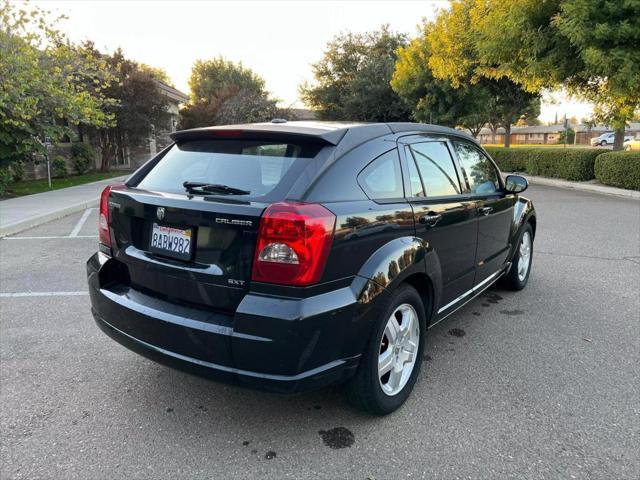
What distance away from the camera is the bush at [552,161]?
16.4 meters

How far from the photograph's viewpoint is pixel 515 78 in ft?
47.4

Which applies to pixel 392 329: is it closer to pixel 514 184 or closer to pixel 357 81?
pixel 514 184

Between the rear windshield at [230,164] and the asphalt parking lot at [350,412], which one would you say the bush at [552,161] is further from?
the rear windshield at [230,164]

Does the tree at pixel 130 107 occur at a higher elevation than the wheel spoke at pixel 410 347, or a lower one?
higher

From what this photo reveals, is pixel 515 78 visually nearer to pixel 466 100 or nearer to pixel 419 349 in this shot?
pixel 466 100

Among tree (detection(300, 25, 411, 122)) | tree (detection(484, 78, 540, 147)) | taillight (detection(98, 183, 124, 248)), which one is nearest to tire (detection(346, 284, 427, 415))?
taillight (detection(98, 183, 124, 248))

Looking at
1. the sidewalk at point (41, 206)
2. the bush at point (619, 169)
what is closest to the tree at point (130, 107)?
the sidewalk at point (41, 206)

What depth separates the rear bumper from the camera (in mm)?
2230

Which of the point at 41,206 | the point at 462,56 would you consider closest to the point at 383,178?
the point at 41,206

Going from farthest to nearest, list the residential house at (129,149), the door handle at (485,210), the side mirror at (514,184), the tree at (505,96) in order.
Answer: the tree at (505,96)
the residential house at (129,149)
the side mirror at (514,184)
the door handle at (485,210)

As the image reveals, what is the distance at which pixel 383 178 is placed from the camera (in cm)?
284

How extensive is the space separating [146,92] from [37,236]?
17.0 meters

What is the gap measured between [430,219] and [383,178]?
1.48ft

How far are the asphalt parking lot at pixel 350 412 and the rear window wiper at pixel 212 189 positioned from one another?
1.24 m
